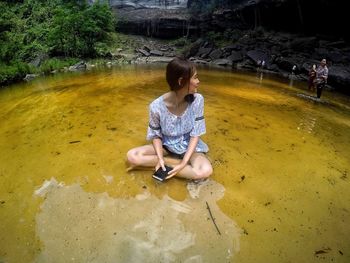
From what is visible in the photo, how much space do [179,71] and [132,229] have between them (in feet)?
5.57

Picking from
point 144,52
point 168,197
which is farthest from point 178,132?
point 144,52

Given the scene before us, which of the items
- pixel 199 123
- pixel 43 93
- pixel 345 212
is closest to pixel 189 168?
pixel 199 123

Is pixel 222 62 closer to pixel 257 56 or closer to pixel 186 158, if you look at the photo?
pixel 257 56

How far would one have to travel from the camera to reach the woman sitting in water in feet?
10.7

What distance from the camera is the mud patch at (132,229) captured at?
2439 millimetres

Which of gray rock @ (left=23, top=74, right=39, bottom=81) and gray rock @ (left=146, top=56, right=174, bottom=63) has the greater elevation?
gray rock @ (left=23, top=74, right=39, bottom=81)

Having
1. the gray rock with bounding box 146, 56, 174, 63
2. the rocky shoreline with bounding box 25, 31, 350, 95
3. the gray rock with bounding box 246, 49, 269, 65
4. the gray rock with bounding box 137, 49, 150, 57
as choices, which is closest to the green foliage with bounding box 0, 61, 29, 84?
the rocky shoreline with bounding box 25, 31, 350, 95

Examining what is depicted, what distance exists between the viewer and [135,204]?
3.05 meters

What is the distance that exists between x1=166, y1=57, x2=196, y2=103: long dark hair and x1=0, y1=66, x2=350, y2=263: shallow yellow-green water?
1204mm

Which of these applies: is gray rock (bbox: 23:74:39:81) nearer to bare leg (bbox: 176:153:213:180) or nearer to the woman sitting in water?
the woman sitting in water

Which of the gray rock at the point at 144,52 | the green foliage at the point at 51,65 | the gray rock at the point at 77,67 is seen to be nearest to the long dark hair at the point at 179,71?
the green foliage at the point at 51,65

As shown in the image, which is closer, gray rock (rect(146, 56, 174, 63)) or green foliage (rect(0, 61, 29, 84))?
green foliage (rect(0, 61, 29, 84))

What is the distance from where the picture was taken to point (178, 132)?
11.4 ft

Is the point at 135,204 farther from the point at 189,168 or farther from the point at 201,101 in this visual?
the point at 201,101
